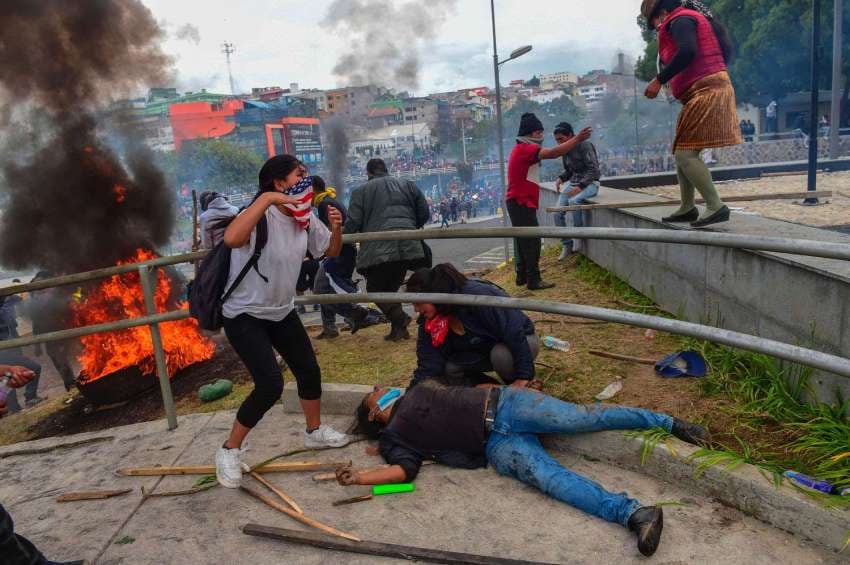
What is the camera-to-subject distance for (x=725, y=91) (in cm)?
433

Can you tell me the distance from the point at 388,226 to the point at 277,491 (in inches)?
131

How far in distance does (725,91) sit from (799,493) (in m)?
2.93

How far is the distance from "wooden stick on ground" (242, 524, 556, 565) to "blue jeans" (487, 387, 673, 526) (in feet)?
1.78

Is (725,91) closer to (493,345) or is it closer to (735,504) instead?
(493,345)

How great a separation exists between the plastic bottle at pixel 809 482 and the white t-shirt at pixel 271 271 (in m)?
2.51

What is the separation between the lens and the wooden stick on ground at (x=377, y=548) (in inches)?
97.9

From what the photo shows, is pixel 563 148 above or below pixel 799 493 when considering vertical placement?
above

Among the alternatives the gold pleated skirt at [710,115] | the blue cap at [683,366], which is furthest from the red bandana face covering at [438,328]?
the gold pleated skirt at [710,115]

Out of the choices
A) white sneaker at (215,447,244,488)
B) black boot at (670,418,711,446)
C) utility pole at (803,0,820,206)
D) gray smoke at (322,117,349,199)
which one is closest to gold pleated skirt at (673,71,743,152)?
black boot at (670,418,711,446)

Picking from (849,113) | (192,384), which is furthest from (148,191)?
(849,113)

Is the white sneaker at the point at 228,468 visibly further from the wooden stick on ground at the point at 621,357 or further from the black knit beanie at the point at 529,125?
the black knit beanie at the point at 529,125

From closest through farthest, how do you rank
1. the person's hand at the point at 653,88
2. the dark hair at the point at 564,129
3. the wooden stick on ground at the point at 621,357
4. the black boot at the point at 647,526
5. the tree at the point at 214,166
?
the black boot at the point at 647,526, the wooden stick on ground at the point at 621,357, the person's hand at the point at 653,88, the dark hair at the point at 564,129, the tree at the point at 214,166

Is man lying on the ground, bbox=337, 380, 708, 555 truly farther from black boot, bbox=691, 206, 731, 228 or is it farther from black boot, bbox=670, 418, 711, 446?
black boot, bbox=691, 206, 731, 228

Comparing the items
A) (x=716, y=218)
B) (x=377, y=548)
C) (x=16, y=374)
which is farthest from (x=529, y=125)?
(x=16, y=374)
